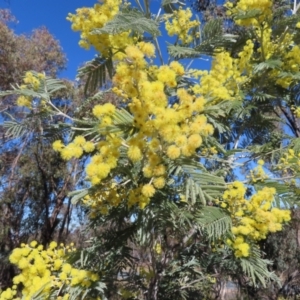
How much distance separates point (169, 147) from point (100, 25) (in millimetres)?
911

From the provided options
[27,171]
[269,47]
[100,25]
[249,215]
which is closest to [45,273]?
[249,215]

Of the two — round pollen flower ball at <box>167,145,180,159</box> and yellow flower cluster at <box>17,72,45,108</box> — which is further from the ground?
yellow flower cluster at <box>17,72,45,108</box>

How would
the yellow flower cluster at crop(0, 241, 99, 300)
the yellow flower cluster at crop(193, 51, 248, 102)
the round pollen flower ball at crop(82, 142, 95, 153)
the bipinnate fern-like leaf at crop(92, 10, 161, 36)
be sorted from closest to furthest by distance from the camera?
1. the round pollen flower ball at crop(82, 142, 95, 153)
2. the bipinnate fern-like leaf at crop(92, 10, 161, 36)
3. the yellow flower cluster at crop(0, 241, 99, 300)
4. the yellow flower cluster at crop(193, 51, 248, 102)

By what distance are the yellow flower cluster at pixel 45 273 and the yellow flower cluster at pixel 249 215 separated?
797 millimetres

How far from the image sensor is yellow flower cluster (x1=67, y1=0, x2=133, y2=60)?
2.03 metres

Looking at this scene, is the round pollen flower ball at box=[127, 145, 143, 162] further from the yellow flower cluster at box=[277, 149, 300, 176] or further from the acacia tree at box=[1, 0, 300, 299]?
the yellow flower cluster at box=[277, 149, 300, 176]

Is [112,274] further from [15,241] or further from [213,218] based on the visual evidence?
[15,241]

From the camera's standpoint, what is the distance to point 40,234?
1027 centimetres

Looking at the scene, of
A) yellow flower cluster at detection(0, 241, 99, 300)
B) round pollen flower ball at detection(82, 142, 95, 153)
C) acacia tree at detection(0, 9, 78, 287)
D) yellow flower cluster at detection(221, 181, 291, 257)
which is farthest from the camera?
acacia tree at detection(0, 9, 78, 287)

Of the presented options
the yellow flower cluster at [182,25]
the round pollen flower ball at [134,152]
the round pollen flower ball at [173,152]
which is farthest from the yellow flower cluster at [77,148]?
the yellow flower cluster at [182,25]

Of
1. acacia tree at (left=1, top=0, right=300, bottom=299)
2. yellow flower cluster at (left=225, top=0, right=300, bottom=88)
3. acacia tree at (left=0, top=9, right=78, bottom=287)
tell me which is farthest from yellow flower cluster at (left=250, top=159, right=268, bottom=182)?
acacia tree at (left=0, top=9, right=78, bottom=287)

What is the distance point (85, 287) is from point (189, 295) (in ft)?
4.63

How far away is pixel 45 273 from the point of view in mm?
2217

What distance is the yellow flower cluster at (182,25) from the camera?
2387mm
